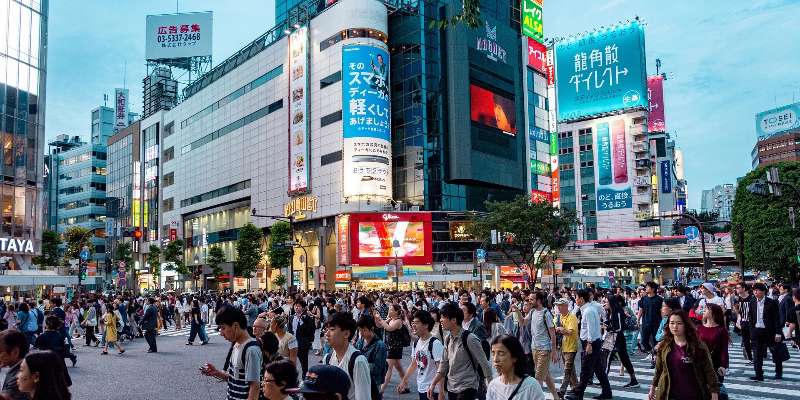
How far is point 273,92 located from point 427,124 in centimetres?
1882

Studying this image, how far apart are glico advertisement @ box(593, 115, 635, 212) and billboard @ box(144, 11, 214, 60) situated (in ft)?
187

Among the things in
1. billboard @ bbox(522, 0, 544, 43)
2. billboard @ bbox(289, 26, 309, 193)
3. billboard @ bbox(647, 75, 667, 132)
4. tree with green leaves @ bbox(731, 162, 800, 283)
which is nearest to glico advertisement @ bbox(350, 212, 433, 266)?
billboard @ bbox(289, 26, 309, 193)

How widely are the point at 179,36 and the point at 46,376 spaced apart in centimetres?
9168

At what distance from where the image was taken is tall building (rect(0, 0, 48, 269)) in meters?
43.3

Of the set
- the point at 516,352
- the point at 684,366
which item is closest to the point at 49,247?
the point at 684,366

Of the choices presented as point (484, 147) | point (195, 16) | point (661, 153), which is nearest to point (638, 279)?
point (661, 153)

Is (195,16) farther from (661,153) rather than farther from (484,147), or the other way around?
(661,153)

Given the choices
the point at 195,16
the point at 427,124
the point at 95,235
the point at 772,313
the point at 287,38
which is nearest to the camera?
the point at 772,313

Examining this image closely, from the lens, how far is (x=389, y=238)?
57.9 metres

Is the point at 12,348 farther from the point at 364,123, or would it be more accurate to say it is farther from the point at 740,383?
the point at 364,123

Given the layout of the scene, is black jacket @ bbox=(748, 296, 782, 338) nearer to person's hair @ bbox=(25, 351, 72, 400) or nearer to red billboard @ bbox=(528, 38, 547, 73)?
person's hair @ bbox=(25, 351, 72, 400)

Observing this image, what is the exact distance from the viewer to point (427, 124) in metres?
59.7

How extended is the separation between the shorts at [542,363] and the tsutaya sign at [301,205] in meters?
52.7

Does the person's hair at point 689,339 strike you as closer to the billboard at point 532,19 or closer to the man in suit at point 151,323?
the man in suit at point 151,323
